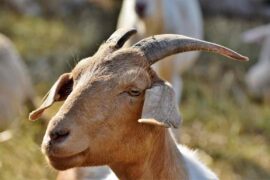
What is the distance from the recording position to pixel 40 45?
1281 cm

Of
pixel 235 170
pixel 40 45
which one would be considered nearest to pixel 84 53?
pixel 40 45

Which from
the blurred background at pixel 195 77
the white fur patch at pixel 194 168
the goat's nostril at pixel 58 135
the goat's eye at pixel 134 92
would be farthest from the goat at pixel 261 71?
the goat's nostril at pixel 58 135

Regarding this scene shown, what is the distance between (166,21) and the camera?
8609mm

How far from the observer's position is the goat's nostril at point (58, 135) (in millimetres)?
3850

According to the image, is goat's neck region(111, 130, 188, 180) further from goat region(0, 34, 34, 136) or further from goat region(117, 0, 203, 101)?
goat region(0, 34, 34, 136)

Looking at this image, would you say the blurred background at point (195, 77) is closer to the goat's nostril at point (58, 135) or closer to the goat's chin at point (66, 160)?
the goat's chin at point (66, 160)

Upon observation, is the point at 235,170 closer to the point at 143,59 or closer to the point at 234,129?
the point at 234,129

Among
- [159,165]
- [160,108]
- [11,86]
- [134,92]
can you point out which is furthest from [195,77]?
[160,108]

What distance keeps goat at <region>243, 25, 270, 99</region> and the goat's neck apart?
658 centimetres

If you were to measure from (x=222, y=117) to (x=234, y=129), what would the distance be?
1.77ft

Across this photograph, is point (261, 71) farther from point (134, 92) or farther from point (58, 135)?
point (58, 135)

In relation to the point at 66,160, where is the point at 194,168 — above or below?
below

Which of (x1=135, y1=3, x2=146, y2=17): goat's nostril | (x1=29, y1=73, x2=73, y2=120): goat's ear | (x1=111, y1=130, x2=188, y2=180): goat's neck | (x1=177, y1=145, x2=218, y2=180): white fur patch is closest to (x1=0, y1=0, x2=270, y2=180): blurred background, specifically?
(x1=29, y1=73, x2=73, y2=120): goat's ear

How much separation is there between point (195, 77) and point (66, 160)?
7.62 m
